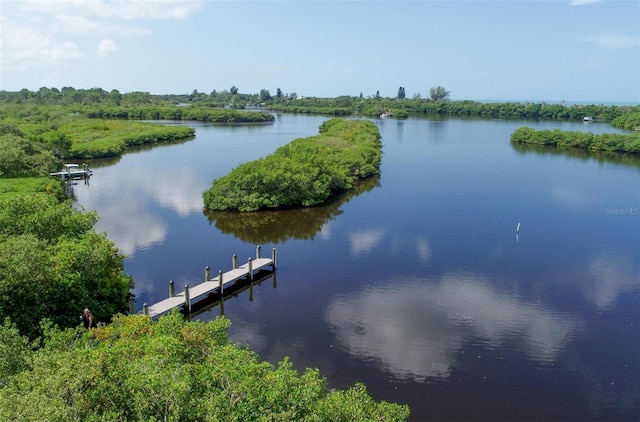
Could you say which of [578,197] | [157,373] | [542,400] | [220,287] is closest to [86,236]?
[220,287]

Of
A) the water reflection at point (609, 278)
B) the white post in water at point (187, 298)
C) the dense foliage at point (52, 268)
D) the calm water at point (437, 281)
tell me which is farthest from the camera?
the water reflection at point (609, 278)

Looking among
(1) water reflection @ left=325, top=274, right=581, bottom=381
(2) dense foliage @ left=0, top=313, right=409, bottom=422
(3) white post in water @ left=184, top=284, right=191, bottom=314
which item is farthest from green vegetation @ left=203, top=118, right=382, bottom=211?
(2) dense foliage @ left=0, top=313, right=409, bottom=422

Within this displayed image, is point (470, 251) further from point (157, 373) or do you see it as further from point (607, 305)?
point (157, 373)

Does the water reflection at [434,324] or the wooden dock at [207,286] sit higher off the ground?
the wooden dock at [207,286]

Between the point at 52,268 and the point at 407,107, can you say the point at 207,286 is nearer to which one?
the point at 52,268

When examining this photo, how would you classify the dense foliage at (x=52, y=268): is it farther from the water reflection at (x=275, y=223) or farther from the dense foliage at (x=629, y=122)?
the dense foliage at (x=629, y=122)

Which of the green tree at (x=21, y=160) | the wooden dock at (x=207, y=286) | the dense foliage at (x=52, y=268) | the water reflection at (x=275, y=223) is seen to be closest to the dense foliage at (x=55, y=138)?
the green tree at (x=21, y=160)
